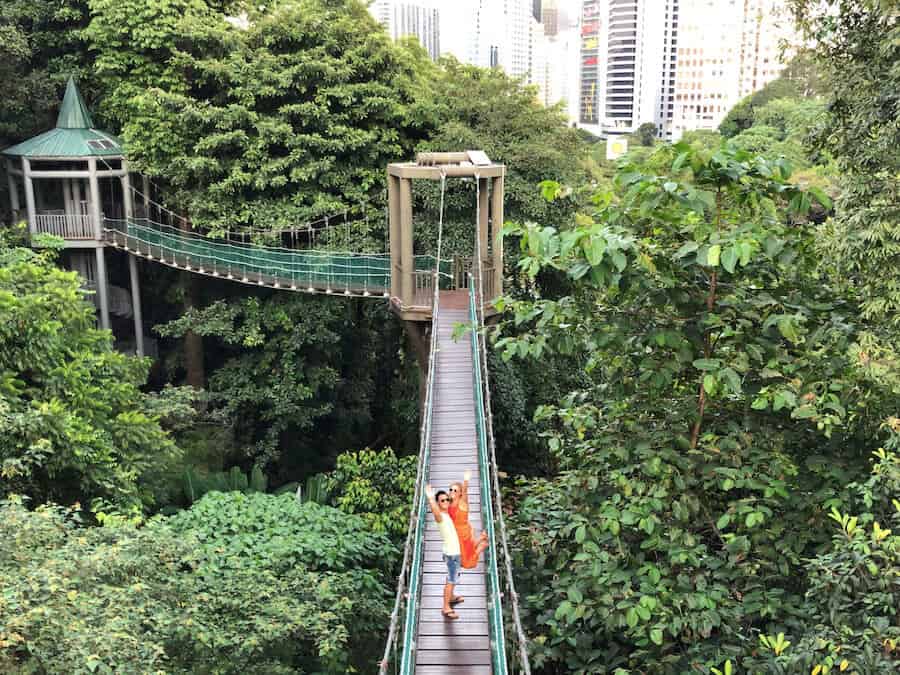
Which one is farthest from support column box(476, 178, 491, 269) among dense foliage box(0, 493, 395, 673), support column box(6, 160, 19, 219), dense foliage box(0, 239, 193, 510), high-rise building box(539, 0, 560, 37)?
high-rise building box(539, 0, 560, 37)

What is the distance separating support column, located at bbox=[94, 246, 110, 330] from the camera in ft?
46.1

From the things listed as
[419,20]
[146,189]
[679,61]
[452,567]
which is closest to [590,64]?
[679,61]

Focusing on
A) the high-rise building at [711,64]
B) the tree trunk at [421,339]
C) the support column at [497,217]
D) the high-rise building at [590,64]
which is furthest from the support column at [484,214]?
the high-rise building at [590,64]

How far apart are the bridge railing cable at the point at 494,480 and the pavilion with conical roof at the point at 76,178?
6953 mm

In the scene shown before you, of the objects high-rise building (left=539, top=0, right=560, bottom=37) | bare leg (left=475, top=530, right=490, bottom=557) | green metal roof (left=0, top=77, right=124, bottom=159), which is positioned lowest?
bare leg (left=475, top=530, right=490, bottom=557)

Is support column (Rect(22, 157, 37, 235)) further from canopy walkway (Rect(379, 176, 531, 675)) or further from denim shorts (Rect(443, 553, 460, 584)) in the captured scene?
denim shorts (Rect(443, 553, 460, 584))

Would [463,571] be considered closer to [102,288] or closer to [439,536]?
[439,536]

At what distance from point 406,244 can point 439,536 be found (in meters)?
4.99

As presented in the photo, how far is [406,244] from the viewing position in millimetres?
10250

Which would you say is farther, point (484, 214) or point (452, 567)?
point (484, 214)

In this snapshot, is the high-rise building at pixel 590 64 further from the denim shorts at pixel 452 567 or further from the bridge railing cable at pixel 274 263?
the denim shorts at pixel 452 567

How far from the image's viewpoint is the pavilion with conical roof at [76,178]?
14016mm

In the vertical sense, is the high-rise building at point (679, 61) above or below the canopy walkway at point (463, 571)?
above

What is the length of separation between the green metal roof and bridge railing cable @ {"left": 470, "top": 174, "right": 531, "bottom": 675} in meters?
7.15
